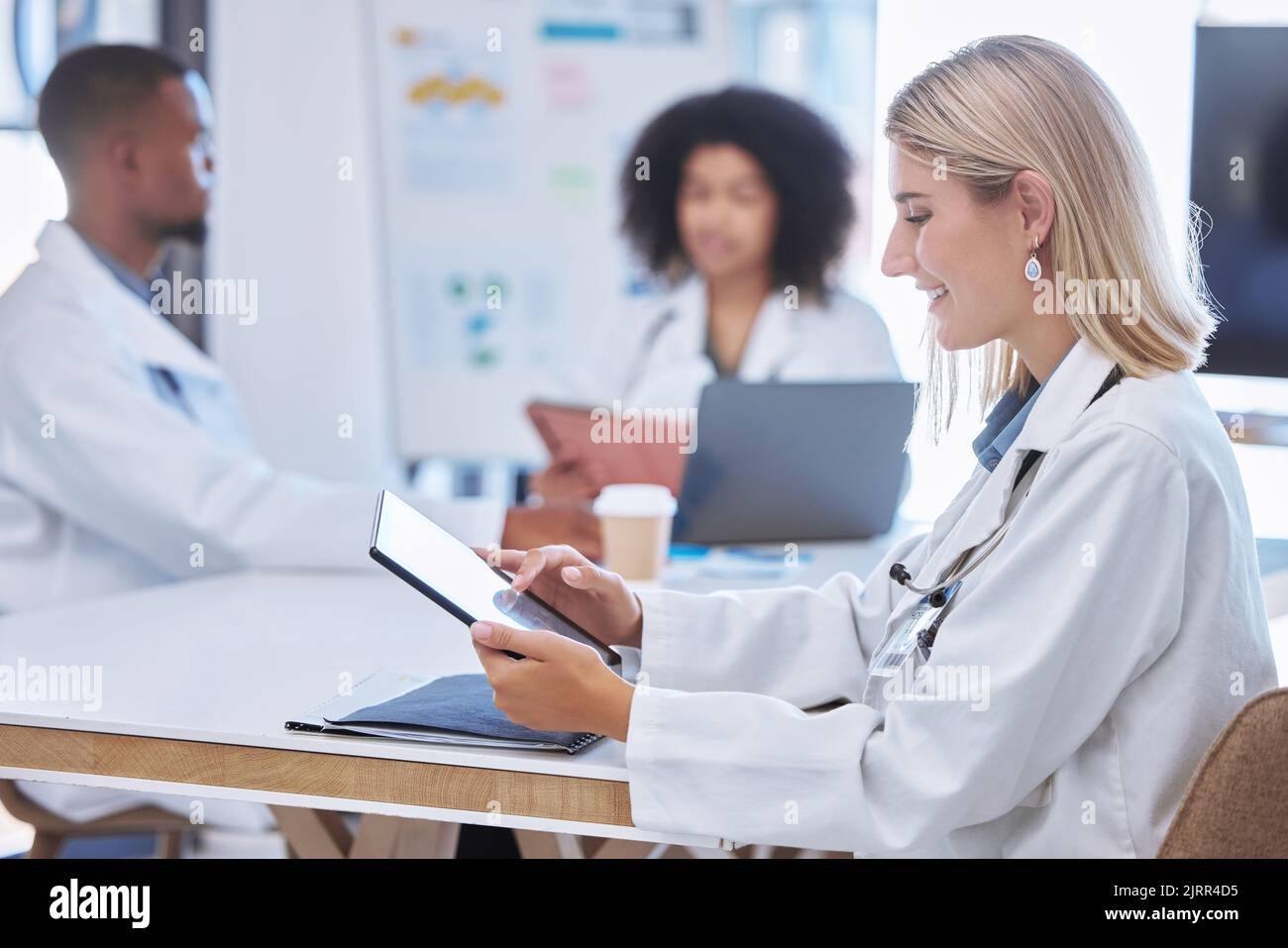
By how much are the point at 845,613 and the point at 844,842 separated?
0.37 meters

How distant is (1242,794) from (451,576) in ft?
2.00

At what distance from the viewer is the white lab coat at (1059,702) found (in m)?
0.90

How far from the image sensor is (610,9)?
3645 mm

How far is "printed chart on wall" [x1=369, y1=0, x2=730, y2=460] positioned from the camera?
363 cm

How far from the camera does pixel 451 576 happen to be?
1.03 metres

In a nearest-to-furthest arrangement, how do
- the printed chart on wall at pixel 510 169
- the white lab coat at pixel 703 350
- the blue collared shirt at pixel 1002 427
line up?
the blue collared shirt at pixel 1002 427, the white lab coat at pixel 703 350, the printed chart on wall at pixel 510 169

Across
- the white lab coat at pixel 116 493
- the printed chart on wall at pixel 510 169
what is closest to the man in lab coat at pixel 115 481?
the white lab coat at pixel 116 493

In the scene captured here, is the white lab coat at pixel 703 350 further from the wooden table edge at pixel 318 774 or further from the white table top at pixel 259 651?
the wooden table edge at pixel 318 774

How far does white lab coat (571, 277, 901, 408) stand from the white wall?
0.89m

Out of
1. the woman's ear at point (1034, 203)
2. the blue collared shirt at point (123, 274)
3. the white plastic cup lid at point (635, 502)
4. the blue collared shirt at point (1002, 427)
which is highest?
the woman's ear at point (1034, 203)

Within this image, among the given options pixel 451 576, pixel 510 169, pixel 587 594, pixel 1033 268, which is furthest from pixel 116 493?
pixel 510 169

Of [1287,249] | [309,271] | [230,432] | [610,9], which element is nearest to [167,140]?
[230,432]

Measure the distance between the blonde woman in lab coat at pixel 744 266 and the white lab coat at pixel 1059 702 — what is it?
1.97 metres
